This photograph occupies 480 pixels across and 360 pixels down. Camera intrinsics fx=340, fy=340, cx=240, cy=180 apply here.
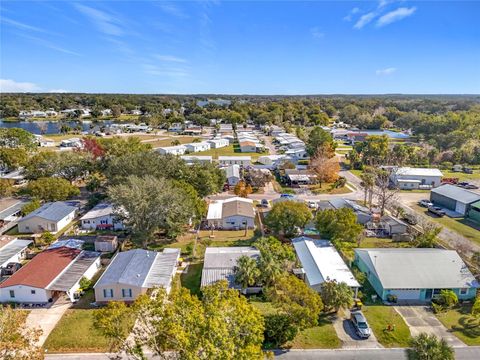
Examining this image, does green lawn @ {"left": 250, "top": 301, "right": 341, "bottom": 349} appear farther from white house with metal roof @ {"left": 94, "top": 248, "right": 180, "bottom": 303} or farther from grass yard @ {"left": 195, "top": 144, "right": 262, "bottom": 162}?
grass yard @ {"left": 195, "top": 144, "right": 262, "bottom": 162}

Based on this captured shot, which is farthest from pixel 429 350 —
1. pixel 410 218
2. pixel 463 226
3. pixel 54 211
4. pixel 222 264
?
pixel 54 211

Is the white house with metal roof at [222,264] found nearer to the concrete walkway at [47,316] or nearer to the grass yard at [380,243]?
the concrete walkway at [47,316]

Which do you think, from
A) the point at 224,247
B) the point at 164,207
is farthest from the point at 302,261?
the point at 164,207

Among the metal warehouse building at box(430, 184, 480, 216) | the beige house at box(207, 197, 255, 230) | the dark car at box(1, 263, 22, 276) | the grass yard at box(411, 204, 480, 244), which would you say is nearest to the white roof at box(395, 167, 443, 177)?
the metal warehouse building at box(430, 184, 480, 216)

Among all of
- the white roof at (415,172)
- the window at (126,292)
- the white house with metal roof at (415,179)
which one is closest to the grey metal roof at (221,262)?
the window at (126,292)

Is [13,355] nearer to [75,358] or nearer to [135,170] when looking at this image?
[75,358]

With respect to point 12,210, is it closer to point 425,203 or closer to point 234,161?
point 234,161
